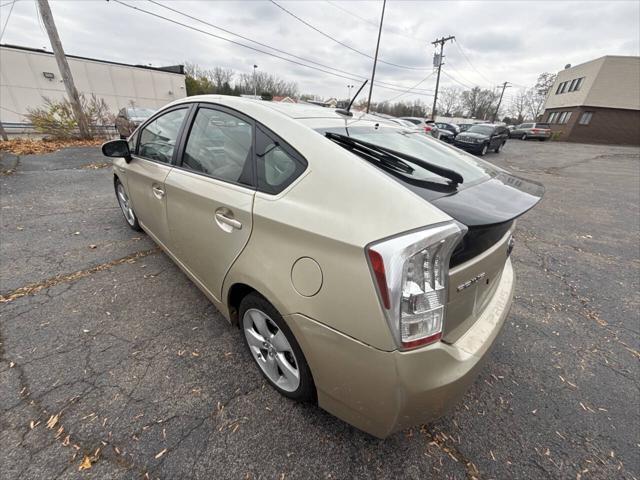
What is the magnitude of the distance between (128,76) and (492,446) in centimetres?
3347

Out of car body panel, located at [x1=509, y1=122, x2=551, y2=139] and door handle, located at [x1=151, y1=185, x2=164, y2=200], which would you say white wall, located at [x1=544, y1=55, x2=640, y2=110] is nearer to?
car body panel, located at [x1=509, y1=122, x2=551, y2=139]

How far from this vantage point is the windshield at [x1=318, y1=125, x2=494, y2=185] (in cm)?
173

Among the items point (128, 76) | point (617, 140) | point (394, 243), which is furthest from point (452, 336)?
point (617, 140)

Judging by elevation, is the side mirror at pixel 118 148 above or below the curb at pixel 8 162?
above

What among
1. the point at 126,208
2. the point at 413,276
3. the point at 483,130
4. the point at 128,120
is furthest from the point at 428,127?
the point at 413,276

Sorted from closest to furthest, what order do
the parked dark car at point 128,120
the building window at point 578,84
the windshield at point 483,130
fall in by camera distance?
the parked dark car at point 128,120 → the windshield at point 483,130 → the building window at point 578,84

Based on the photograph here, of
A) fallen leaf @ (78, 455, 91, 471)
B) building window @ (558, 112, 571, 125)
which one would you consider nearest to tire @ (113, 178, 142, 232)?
fallen leaf @ (78, 455, 91, 471)

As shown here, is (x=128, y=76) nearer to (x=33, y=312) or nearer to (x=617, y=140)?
(x=33, y=312)

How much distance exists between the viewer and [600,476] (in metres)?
1.52

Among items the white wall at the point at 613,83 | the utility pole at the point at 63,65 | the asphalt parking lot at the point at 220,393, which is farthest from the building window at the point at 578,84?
the utility pole at the point at 63,65

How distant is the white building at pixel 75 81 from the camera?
20.4 metres

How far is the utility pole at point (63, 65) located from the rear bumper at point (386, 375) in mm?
14800

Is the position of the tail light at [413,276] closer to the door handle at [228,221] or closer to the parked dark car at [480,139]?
the door handle at [228,221]

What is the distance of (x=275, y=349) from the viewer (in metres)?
1.73
